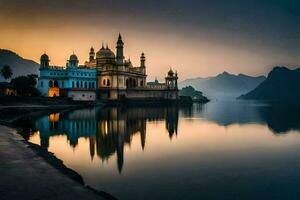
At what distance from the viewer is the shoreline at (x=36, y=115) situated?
1812 cm

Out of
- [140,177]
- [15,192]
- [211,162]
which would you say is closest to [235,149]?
[211,162]

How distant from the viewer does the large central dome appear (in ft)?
401

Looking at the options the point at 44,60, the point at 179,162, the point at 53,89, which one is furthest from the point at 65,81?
the point at 179,162

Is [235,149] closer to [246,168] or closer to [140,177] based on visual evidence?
[246,168]

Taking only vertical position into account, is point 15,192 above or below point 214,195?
above

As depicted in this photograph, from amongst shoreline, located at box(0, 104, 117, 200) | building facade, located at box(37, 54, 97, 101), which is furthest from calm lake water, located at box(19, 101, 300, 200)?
building facade, located at box(37, 54, 97, 101)

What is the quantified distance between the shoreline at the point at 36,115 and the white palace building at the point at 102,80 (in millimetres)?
11642

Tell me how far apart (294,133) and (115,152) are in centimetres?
3036

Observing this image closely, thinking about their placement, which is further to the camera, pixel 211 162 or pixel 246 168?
pixel 211 162

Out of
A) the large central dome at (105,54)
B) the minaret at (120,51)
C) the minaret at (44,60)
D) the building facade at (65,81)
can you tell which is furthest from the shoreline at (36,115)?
the large central dome at (105,54)

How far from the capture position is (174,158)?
2752 cm

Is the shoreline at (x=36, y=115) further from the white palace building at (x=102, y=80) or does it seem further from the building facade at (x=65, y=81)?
the white palace building at (x=102, y=80)

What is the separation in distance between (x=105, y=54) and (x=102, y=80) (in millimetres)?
15092

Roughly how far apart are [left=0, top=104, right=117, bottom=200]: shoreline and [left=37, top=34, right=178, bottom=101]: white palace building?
38.2 ft
